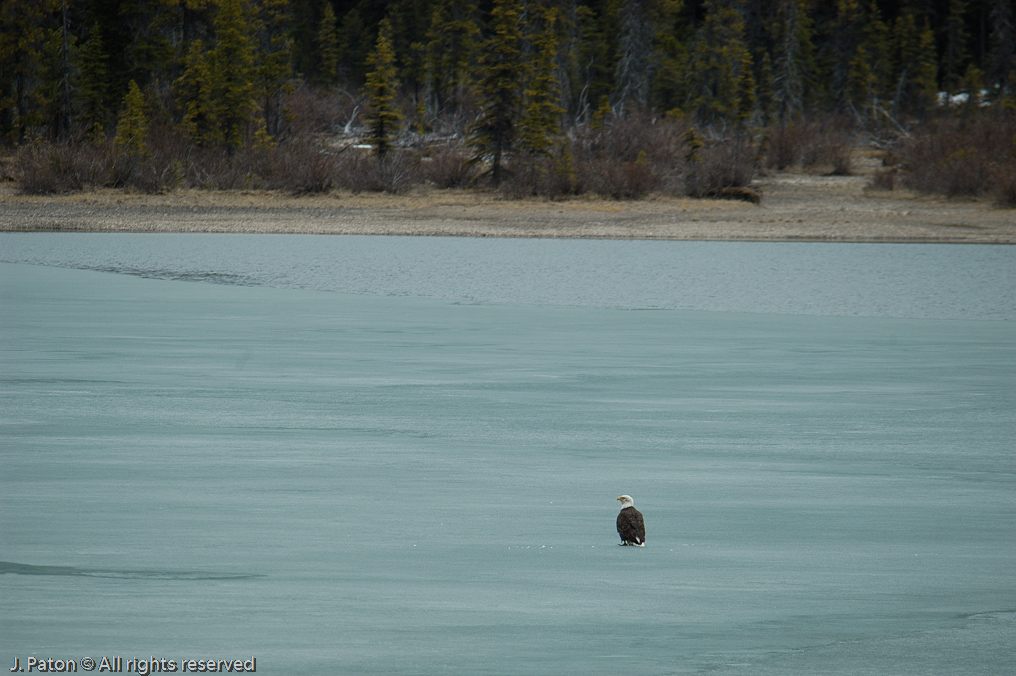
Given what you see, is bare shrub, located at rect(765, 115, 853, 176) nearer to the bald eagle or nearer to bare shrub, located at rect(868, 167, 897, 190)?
bare shrub, located at rect(868, 167, 897, 190)

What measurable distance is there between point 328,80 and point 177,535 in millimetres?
59873

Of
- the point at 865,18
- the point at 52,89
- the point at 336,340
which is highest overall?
the point at 865,18

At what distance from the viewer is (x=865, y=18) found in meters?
64.9

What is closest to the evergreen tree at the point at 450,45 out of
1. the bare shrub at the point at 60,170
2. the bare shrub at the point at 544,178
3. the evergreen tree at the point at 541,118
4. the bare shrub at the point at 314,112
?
the bare shrub at the point at 314,112

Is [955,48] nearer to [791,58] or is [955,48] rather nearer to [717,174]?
[791,58]

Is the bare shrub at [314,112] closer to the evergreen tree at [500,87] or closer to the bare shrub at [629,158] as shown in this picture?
the evergreen tree at [500,87]

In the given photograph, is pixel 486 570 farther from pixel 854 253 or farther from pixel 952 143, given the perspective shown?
pixel 952 143

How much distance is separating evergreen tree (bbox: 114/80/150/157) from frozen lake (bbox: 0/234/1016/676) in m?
22.2

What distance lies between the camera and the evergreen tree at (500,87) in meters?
35.2

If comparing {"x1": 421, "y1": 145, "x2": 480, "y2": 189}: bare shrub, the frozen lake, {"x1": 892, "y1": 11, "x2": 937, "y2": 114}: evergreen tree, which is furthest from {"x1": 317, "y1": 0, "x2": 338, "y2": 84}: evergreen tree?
the frozen lake

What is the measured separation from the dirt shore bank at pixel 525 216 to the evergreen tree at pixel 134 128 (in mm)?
2927

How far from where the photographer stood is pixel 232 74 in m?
40.1

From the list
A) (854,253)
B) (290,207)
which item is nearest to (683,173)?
(290,207)

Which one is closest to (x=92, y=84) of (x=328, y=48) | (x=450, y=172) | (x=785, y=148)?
(x=450, y=172)
